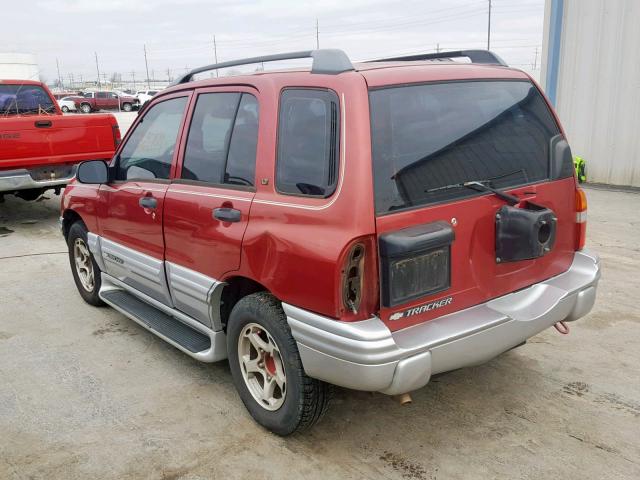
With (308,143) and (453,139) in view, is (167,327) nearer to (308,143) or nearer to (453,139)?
(308,143)

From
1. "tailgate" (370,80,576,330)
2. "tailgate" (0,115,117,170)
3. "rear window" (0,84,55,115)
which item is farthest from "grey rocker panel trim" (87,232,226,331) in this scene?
"rear window" (0,84,55,115)

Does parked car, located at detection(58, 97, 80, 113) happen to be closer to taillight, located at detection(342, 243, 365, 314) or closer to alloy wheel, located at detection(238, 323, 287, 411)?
Result: alloy wheel, located at detection(238, 323, 287, 411)

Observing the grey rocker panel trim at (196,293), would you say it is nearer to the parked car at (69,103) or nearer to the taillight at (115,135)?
the taillight at (115,135)

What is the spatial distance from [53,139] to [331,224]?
6581 millimetres

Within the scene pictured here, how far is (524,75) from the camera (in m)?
3.34

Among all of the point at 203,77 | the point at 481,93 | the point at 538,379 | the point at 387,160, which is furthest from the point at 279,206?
the point at 538,379

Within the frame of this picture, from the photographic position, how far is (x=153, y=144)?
3.97 m

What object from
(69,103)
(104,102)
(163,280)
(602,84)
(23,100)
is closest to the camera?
(163,280)

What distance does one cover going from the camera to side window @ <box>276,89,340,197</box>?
2.66 m

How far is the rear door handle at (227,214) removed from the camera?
301cm

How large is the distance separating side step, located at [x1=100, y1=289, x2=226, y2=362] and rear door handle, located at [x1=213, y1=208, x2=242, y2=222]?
28.2 inches

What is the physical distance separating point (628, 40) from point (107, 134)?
806 cm

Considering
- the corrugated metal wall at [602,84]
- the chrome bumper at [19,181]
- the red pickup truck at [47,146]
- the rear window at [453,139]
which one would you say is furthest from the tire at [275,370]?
the corrugated metal wall at [602,84]

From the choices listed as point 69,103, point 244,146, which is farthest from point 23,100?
point 69,103
